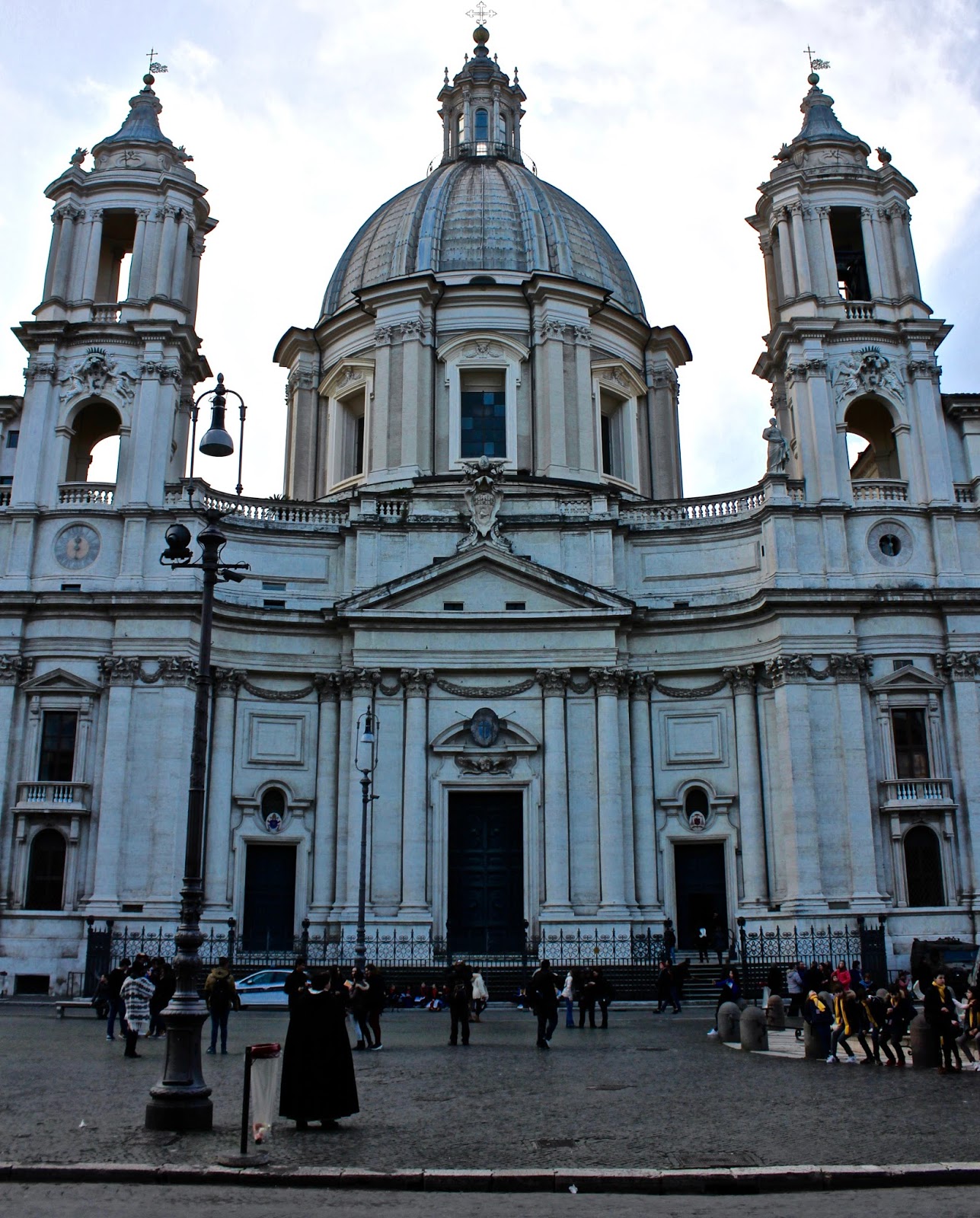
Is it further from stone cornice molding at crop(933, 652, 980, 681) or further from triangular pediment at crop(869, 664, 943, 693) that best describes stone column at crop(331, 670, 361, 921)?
stone cornice molding at crop(933, 652, 980, 681)

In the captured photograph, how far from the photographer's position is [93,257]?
140 feet

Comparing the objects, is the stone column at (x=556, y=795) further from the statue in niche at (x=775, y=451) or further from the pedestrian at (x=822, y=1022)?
the pedestrian at (x=822, y=1022)

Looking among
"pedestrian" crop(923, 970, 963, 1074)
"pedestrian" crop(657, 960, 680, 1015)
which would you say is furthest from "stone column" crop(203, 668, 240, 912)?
"pedestrian" crop(923, 970, 963, 1074)

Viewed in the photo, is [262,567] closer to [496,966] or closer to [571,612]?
[571,612]

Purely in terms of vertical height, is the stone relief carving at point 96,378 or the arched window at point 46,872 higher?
the stone relief carving at point 96,378

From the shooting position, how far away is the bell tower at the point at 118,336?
1582 inches

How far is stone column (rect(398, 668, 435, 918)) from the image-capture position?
37.1 m

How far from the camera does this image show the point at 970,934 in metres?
35.3

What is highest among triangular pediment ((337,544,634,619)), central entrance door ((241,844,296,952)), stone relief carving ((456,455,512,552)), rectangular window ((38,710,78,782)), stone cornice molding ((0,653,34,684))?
stone relief carving ((456,455,512,552))

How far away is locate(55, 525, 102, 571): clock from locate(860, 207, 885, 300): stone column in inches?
1089

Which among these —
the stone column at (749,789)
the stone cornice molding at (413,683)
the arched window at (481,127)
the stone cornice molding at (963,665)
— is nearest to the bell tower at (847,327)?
the stone cornice molding at (963,665)

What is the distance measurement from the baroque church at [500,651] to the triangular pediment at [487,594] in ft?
0.33

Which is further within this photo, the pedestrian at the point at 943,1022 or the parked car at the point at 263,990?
the parked car at the point at 263,990

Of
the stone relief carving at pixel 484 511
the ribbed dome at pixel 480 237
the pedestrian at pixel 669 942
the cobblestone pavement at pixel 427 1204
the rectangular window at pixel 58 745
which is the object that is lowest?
the cobblestone pavement at pixel 427 1204
